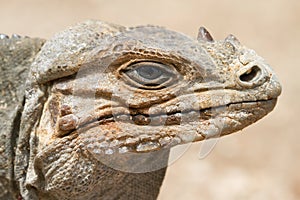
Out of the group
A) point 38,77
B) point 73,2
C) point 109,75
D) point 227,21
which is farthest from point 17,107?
point 73,2

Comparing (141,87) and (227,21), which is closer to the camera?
(141,87)

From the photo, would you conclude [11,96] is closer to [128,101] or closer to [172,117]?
[128,101]

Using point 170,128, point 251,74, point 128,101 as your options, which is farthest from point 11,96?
point 251,74

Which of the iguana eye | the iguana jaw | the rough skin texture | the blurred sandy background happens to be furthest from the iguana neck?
the blurred sandy background

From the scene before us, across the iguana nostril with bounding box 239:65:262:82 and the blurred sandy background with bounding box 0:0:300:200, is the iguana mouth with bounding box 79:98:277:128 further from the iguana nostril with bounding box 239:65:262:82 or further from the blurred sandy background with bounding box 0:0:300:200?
the blurred sandy background with bounding box 0:0:300:200

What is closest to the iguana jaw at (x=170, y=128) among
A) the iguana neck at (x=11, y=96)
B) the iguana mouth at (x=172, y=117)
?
the iguana mouth at (x=172, y=117)

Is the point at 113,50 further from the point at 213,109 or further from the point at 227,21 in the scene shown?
the point at 227,21

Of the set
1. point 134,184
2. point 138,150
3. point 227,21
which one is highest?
point 138,150

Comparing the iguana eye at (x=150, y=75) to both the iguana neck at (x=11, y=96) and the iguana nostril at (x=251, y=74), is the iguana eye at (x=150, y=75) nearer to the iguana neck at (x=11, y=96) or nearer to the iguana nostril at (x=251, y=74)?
the iguana nostril at (x=251, y=74)
